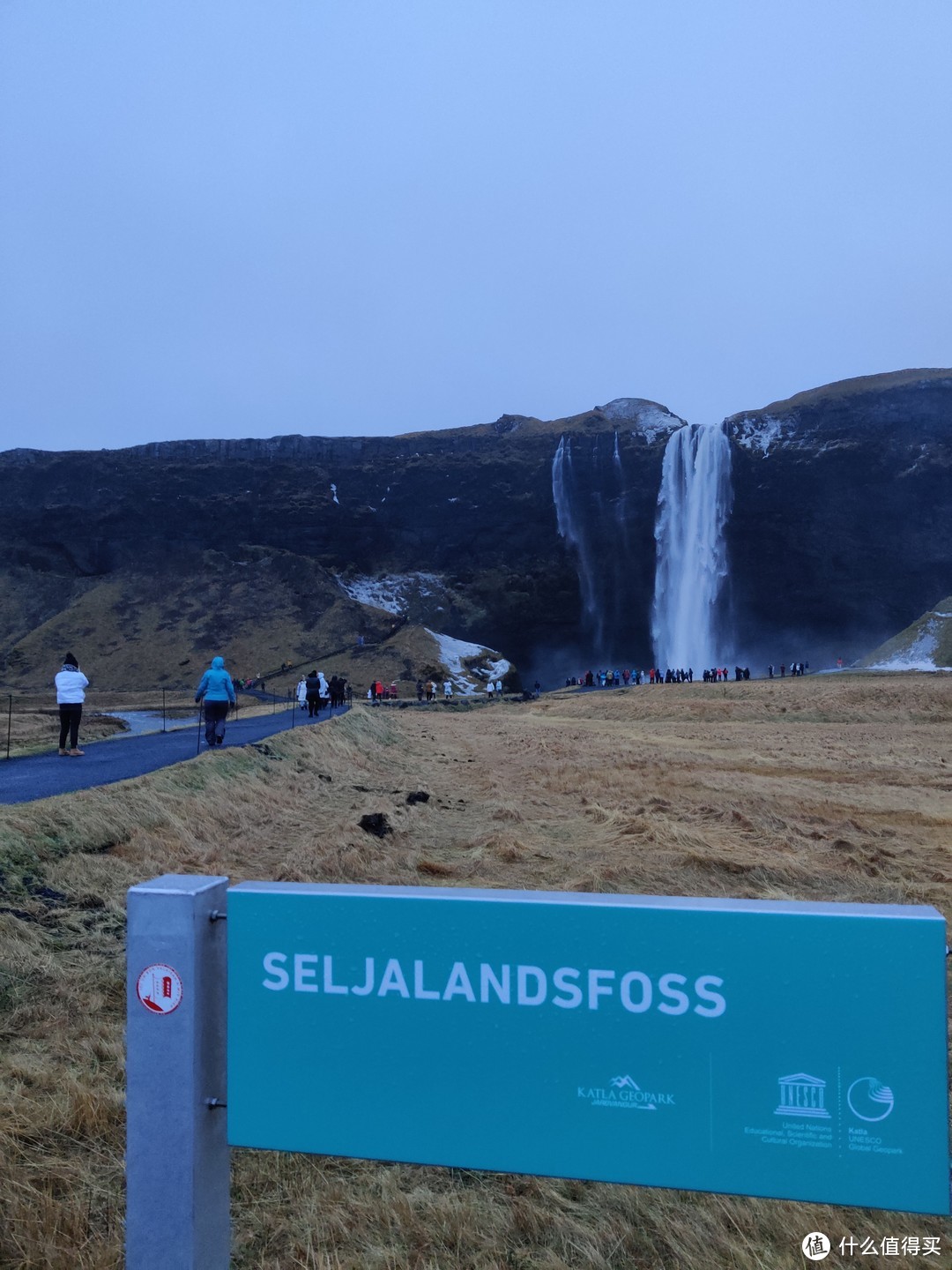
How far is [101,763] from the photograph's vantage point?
14258 mm

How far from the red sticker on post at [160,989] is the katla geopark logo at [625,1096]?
1147 millimetres

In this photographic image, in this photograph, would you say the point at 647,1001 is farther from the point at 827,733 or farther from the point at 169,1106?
the point at 827,733

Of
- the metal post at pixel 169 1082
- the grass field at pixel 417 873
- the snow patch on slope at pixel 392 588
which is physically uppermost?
the snow patch on slope at pixel 392 588

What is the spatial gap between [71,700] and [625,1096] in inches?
603

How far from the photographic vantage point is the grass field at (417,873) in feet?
10.7

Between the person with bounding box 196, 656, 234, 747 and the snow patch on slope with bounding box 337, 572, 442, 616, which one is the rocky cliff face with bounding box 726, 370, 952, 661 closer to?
the snow patch on slope with bounding box 337, 572, 442, 616

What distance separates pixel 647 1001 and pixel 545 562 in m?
84.6

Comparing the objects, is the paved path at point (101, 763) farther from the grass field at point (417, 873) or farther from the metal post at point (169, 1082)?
the metal post at point (169, 1082)

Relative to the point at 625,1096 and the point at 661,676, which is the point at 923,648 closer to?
the point at 661,676

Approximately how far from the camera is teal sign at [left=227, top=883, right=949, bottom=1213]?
2.17 m

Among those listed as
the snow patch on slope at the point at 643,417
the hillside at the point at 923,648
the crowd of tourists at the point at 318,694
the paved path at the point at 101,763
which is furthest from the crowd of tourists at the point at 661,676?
the paved path at the point at 101,763

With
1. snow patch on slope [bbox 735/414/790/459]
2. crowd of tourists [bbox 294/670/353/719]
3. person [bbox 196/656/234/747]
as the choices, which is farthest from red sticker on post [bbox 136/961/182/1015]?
snow patch on slope [bbox 735/414/790/459]

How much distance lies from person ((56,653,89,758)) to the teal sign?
46.3 ft

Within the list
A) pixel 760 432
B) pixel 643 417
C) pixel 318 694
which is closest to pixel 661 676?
pixel 760 432
